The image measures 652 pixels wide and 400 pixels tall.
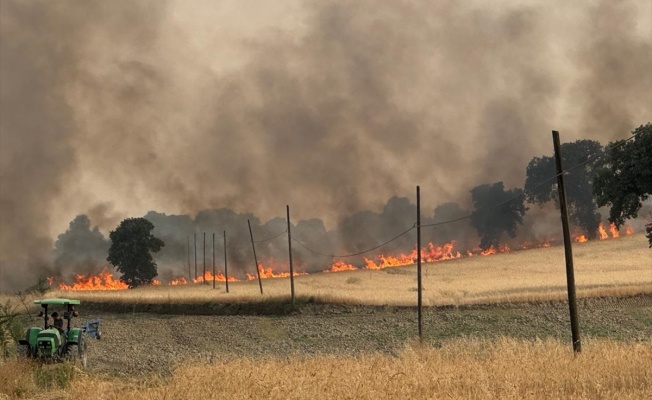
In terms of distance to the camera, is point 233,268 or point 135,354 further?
point 233,268

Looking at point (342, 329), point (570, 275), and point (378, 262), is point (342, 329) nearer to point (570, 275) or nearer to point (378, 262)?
point (570, 275)

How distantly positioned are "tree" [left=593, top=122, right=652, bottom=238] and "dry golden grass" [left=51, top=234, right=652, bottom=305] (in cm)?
607

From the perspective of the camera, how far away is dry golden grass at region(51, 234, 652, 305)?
47344 millimetres

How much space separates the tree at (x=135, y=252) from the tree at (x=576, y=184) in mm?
71928

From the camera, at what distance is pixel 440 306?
Answer: 44312 mm

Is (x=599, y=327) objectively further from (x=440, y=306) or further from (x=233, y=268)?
(x=233, y=268)

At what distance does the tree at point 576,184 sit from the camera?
122 m

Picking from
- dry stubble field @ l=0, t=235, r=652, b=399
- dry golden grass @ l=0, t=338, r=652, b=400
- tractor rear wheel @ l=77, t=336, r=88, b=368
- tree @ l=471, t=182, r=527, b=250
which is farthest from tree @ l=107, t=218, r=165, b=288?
dry golden grass @ l=0, t=338, r=652, b=400

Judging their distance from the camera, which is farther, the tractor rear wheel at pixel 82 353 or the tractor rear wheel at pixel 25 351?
the tractor rear wheel at pixel 82 353

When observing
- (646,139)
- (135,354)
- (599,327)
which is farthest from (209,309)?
(646,139)

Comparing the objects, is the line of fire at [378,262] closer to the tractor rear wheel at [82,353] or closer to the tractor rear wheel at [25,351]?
the tractor rear wheel at [82,353]

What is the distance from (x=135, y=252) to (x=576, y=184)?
274ft

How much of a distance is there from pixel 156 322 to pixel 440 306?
2120 cm

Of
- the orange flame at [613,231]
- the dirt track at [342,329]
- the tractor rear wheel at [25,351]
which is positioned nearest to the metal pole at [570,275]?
the dirt track at [342,329]
